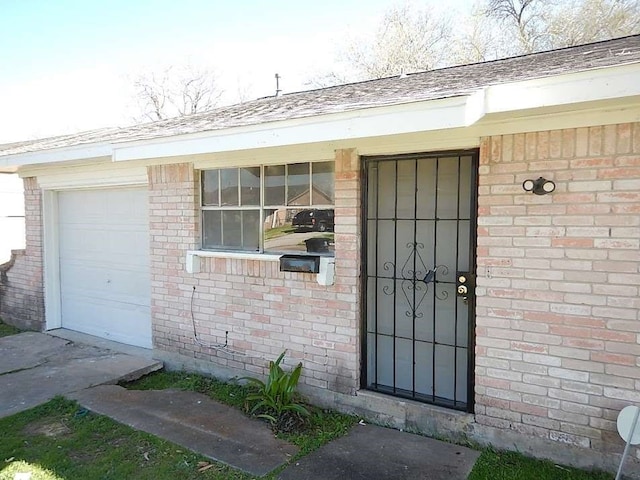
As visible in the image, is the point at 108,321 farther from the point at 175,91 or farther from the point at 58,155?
the point at 175,91

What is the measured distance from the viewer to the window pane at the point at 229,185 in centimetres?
536

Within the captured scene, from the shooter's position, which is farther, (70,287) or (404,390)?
(70,287)

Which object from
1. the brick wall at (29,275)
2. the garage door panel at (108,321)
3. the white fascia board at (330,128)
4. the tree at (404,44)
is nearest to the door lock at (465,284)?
the white fascia board at (330,128)

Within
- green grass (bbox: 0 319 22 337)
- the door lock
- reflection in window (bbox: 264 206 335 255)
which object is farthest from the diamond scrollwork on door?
green grass (bbox: 0 319 22 337)

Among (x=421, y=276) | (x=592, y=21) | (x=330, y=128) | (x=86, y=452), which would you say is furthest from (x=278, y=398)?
(x=592, y=21)

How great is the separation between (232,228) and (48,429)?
8.52ft

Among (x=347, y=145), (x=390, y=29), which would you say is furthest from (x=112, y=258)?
(x=390, y=29)

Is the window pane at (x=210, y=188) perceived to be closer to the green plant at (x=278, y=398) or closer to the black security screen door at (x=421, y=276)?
the black security screen door at (x=421, y=276)

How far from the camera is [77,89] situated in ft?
76.6

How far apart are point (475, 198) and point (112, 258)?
17.6ft

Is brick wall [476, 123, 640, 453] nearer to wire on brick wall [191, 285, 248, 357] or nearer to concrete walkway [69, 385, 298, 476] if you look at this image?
concrete walkway [69, 385, 298, 476]

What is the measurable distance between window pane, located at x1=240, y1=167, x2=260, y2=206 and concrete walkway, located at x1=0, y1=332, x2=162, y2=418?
94.6 inches

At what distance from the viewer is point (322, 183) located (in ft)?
15.5

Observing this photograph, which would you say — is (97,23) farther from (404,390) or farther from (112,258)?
(404,390)
